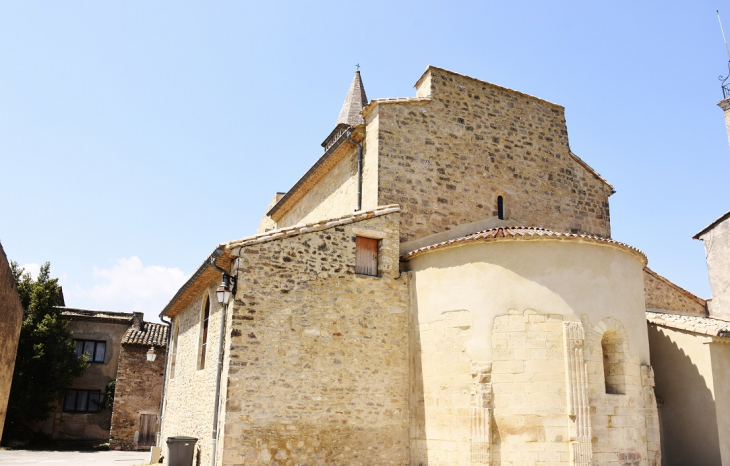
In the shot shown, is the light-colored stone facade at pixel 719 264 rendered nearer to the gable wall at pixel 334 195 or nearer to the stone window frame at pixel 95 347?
the gable wall at pixel 334 195

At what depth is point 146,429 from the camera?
944 inches

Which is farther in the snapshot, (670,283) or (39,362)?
(39,362)

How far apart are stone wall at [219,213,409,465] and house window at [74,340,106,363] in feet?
60.8

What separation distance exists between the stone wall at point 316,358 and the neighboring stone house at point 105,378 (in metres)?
15.2

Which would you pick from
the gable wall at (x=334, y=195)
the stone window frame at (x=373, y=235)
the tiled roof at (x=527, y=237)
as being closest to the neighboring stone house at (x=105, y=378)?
the gable wall at (x=334, y=195)

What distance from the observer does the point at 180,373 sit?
17.5m

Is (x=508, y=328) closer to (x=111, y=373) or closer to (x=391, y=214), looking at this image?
(x=391, y=214)

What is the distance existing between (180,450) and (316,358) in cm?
366

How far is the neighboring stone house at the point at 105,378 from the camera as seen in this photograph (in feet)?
79.3

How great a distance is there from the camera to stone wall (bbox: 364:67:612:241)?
1500 cm

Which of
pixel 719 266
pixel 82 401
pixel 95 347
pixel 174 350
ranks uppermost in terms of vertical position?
pixel 719 266

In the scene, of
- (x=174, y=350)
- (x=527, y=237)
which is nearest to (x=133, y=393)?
(x=174, y=350)

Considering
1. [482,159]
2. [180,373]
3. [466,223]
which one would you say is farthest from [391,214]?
[180,373]

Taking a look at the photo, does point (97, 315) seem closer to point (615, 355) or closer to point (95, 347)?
point (95, 347)
